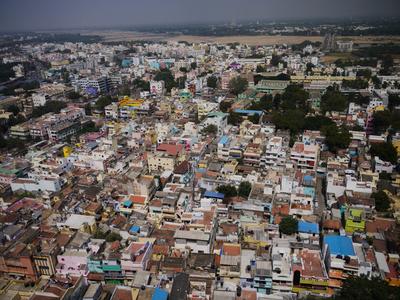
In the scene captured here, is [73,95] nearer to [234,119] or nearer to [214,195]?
[234,119]

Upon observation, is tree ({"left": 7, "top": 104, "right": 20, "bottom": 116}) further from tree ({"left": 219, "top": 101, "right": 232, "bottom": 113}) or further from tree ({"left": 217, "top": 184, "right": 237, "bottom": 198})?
tree ({"left": 217, "top": 184, "right": 237, "bottom": 198})

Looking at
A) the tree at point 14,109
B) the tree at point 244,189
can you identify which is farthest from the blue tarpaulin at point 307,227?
the tree at point 14,109

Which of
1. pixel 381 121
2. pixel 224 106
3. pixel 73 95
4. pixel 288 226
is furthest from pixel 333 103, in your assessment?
pixel 73 95

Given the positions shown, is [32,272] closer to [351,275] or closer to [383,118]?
[351,275]

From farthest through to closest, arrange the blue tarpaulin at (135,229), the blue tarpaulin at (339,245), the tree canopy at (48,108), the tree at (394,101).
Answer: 1. the tree canopy at (48,108)
2. the tree at (394,101)
3. the blue tarpaulin at (135,229)
4. the blue tarpaulin at (339,245)

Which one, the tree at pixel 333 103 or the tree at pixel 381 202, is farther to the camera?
the tree at pixel 333 103

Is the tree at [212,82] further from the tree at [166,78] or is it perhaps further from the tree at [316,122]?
the tree at [316,122]

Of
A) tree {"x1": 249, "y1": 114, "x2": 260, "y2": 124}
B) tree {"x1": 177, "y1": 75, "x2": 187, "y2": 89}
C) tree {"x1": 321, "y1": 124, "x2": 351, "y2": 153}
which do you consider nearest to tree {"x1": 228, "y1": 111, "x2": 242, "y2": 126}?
tree {"x1": 249, "y1": 114, "x2": 260, "y2": 124}
